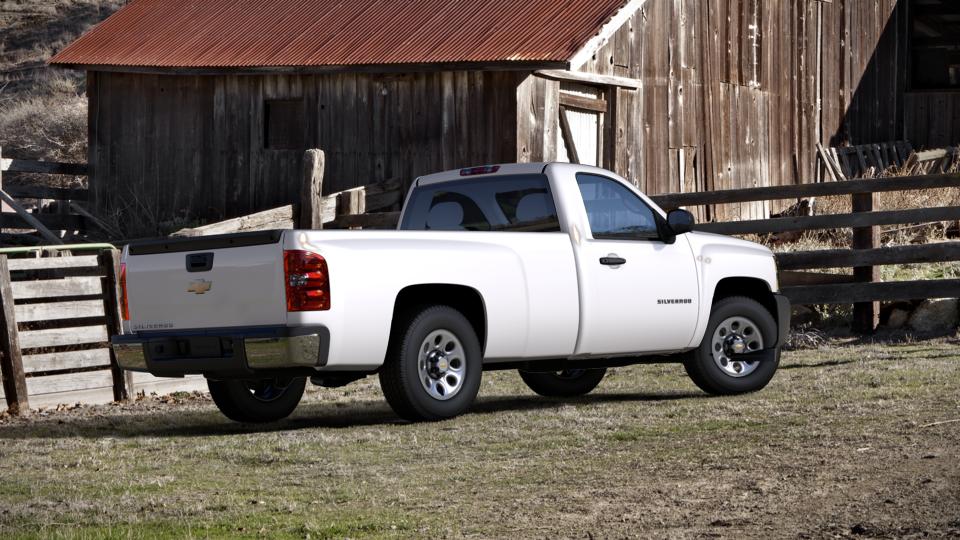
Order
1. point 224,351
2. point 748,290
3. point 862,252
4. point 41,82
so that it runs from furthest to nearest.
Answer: point 41,82 → point 862,252 → point 748,290 → point 224,351

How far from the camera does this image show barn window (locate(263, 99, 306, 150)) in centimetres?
2316

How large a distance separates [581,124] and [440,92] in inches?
84.3

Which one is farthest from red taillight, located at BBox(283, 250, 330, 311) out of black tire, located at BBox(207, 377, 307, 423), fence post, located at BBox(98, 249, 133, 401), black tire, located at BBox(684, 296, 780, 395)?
fence post, located at BBox(98, 249, 133, 401)

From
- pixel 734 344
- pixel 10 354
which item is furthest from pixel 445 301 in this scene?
pixel 10 354

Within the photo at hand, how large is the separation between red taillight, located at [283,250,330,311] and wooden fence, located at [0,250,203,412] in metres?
3.47

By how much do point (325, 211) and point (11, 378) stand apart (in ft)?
25.9

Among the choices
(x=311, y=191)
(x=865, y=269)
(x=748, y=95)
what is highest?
(x=748, y=95)

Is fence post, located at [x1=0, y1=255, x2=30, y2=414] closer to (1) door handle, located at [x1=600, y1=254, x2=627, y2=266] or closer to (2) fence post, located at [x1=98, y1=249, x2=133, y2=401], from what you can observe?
(2) fence post, located at [x1=98, y1=249, x2=133, y2=401]

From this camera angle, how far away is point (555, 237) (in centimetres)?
1087

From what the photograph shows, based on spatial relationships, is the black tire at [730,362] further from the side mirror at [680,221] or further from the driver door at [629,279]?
the side mirror at [680,221]

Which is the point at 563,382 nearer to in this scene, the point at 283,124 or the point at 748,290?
the point at 748,290

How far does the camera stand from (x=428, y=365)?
33.6ft

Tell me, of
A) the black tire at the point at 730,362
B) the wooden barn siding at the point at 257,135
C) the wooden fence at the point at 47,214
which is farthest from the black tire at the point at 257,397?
the wooden fence at the point at 47,214

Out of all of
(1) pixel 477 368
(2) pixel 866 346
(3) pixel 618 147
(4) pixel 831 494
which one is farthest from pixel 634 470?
(3) pixel 618 147
